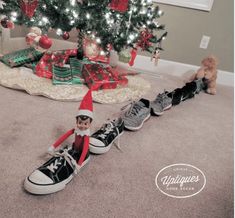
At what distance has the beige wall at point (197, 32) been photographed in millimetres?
2184

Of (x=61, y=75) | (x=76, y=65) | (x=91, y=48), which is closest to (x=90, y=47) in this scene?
(x=91, y=48)

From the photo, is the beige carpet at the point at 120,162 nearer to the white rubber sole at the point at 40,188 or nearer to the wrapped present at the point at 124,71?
the white rubber sole at the point at 40,188

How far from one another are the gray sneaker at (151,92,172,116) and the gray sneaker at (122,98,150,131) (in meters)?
0.08

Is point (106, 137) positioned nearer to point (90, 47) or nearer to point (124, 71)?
point (90, 47)

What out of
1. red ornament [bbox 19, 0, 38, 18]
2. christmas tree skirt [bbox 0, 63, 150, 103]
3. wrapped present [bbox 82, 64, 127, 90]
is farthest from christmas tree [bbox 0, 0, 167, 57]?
christmas tree skirt [bbox 0, 63, 150, 103]

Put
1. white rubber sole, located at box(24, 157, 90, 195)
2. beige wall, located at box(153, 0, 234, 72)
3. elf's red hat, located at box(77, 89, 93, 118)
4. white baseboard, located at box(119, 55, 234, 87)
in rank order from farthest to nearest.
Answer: white baseboard, located at box(119, 55, 234, 87)
beige wall, located at box(153, 0, 234, 72)
elf's red hat, located at box(77, 89, 93, 118)
white rubber sole, located at box(24, 157, 90, 195)

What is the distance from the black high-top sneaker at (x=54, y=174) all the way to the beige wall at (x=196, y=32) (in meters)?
1.68

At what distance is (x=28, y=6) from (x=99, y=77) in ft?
1.98

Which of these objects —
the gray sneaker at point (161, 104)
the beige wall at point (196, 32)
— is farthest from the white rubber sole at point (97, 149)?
the beige wall at point (196, 32)

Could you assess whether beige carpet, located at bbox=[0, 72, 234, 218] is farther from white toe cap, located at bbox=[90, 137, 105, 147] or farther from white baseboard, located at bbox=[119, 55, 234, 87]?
white baseboard, located at bbox=[119, 55, 234, 87]

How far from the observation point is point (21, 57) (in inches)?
70.8

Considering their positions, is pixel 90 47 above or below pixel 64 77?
above

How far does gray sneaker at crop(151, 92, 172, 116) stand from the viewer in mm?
1459

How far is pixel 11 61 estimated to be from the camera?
177 cm
